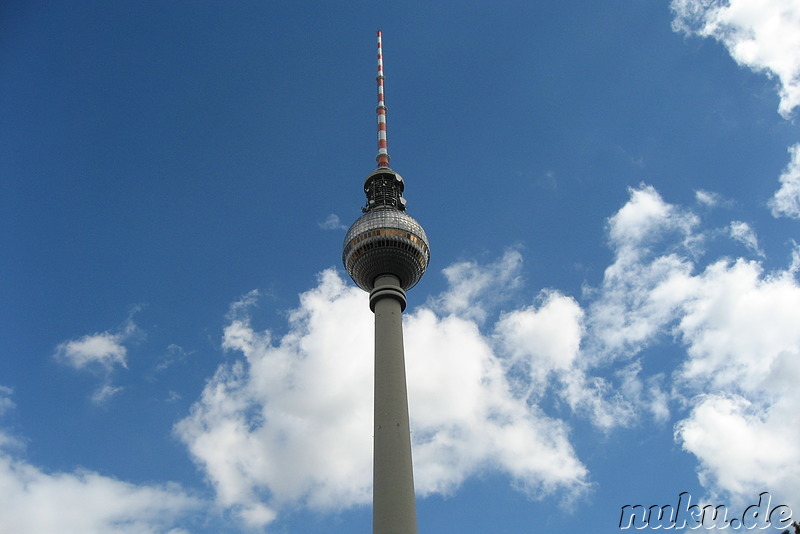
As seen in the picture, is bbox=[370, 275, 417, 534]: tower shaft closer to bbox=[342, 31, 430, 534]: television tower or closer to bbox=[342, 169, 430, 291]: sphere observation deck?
bbox=[342, 31, 430, 534]: television tower

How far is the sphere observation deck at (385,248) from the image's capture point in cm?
8975

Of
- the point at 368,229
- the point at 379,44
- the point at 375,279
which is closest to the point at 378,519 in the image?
the point at 375,279

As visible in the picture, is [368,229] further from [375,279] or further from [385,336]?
[385,336]

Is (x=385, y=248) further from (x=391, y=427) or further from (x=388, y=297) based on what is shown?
(x=391, y=427)

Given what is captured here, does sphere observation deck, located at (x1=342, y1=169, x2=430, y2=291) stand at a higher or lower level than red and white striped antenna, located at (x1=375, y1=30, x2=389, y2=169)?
lower

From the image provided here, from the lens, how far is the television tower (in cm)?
6819

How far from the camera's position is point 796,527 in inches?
1372

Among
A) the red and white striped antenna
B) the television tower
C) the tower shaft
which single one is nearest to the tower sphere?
the television tower

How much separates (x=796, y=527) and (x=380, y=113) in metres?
85.5

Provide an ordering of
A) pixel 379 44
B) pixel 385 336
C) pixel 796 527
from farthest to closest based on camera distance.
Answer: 1. pixel 379 44
2. pixel 385 336
3. pixel 796 527

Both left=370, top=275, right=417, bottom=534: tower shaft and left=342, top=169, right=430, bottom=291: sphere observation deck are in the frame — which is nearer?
left=370, top=275, right=417, bottom=534: tower shaft

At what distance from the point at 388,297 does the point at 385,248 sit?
7377mm

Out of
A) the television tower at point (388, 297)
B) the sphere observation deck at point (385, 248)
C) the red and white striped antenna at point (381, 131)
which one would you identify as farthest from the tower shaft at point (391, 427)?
the red and white striped antenna at point (381, 131)

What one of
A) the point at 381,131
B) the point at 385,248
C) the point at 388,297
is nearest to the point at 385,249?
the point at 385,248
